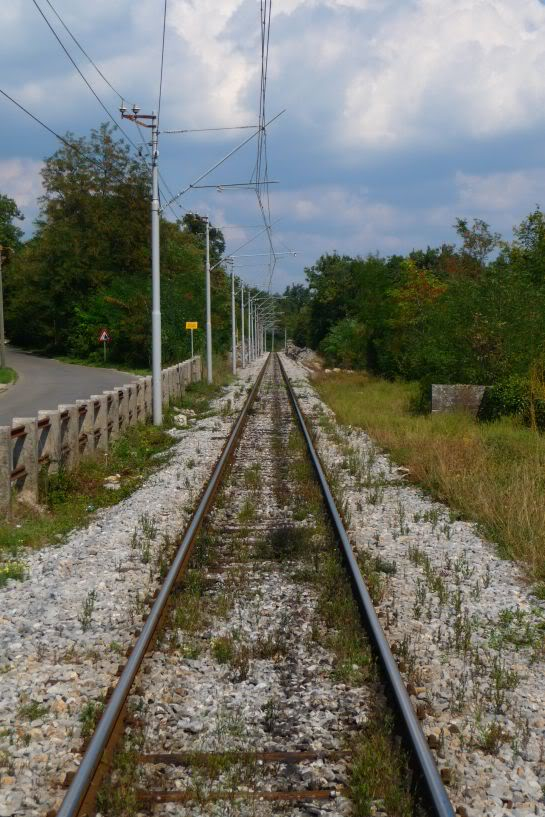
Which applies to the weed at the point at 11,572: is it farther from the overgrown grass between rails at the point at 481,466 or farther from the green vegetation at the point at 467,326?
the green vegetation at the point at 467,326

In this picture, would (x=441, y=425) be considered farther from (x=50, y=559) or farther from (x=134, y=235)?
(x=134, y=235)

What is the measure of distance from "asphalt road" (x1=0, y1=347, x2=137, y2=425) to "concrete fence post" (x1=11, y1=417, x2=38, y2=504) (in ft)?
37.3

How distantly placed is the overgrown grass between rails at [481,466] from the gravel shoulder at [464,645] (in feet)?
1.05

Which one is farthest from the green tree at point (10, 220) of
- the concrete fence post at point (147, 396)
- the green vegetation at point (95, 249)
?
the concrete fence post at point (147, 396)

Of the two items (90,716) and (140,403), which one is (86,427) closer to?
(140,403)

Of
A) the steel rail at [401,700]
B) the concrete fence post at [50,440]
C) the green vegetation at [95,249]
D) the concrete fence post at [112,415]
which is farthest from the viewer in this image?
the green vegetation at [95,249]

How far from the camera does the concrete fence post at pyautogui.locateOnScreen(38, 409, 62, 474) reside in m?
12.7

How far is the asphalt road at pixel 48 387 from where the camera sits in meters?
28.4

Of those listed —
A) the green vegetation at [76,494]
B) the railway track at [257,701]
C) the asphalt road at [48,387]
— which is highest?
the railway track at [257,701]

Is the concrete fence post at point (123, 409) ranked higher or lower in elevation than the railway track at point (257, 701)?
higher

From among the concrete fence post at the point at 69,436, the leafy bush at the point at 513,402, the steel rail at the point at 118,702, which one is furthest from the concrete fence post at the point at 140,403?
the steel rail at the point at 118,702

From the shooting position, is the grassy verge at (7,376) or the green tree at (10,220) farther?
the green tree at (10,220)

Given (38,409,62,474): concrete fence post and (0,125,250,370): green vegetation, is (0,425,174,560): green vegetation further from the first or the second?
(0,125,250,370): green vegetation

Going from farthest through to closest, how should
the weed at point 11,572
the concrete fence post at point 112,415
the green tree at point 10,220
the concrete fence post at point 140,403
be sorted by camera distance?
1. the green tree at point 10,220
2. the concrete fence post at point 140,403
3. the concrete fence post at point 112,415
4. the weed at point 11,572
